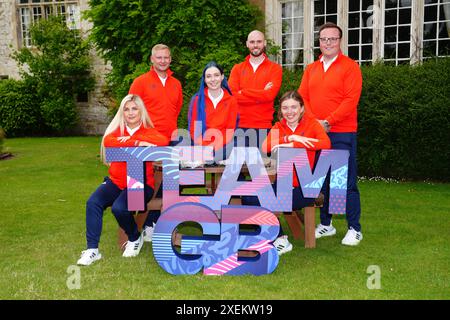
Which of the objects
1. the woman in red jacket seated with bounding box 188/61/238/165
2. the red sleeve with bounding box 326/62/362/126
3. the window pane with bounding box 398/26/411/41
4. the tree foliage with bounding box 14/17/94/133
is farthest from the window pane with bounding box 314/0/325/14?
the tree foliage with bounding box 14/17/94/133

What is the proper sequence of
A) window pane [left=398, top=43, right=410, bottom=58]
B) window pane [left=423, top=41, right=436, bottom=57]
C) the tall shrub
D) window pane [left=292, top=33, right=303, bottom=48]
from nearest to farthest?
window pane [left=423, top=41, right=436, bottom=57] → window pane [left=398, top=43, right=410, bottom=58] → window pane [left=292, top=33, right=303, bottom=48] → the tall shrub

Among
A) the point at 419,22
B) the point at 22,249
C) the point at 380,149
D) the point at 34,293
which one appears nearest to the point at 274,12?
the point at 419,22

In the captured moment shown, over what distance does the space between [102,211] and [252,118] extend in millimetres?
2021

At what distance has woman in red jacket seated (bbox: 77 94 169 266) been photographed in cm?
445

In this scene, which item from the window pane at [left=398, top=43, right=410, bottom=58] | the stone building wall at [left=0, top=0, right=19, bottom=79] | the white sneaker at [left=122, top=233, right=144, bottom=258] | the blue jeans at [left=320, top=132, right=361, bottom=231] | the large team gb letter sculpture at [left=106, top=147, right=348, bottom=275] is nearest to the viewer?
the large team gb letter sculpture at [left=106, top=147, right=348, bottom=275]

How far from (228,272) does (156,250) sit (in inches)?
24.4

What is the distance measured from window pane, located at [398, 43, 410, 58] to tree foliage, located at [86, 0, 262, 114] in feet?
10.4

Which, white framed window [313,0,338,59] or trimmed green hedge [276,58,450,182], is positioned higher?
white framed window [313,0,338,59]

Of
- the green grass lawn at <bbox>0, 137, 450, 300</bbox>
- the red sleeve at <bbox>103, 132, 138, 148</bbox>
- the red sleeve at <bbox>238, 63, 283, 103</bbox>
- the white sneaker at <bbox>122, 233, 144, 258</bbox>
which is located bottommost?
the green grass lawn at <bbox>0, 137, 450, 300</bbox>

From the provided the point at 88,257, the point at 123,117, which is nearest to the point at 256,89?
the point at 123,117

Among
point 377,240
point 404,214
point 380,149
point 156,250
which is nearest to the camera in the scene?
point 156,250

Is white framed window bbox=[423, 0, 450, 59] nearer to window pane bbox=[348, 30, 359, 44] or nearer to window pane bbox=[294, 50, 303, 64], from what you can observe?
window pane bbox=[348, 30, 359, 44]
